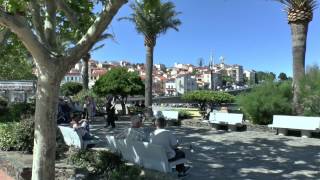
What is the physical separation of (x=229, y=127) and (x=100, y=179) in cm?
1259

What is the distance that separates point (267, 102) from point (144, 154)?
11.8 meters

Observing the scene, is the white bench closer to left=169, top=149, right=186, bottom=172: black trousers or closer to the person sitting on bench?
the person sitting on bench

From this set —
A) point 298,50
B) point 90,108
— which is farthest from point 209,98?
point 298,50

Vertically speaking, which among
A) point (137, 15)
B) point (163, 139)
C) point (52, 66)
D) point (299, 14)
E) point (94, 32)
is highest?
point (137, 15)

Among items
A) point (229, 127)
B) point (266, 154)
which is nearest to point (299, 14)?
point (229, 127)

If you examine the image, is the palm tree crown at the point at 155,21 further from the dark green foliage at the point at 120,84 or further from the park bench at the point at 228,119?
the park bench at the point at 228,119

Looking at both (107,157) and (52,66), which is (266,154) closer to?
(107,157)

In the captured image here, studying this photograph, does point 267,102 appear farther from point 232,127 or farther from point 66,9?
point 66,9

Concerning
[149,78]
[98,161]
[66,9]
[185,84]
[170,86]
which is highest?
[170,86]

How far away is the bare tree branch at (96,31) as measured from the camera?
27.7 ft

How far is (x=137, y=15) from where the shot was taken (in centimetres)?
3456

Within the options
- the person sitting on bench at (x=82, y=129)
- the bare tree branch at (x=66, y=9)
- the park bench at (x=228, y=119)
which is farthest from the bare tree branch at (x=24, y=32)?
the park bench at (x=228, y=119)

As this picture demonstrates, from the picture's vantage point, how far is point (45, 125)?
28.5 ft

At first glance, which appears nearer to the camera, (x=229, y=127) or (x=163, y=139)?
(x=163, y=139)
